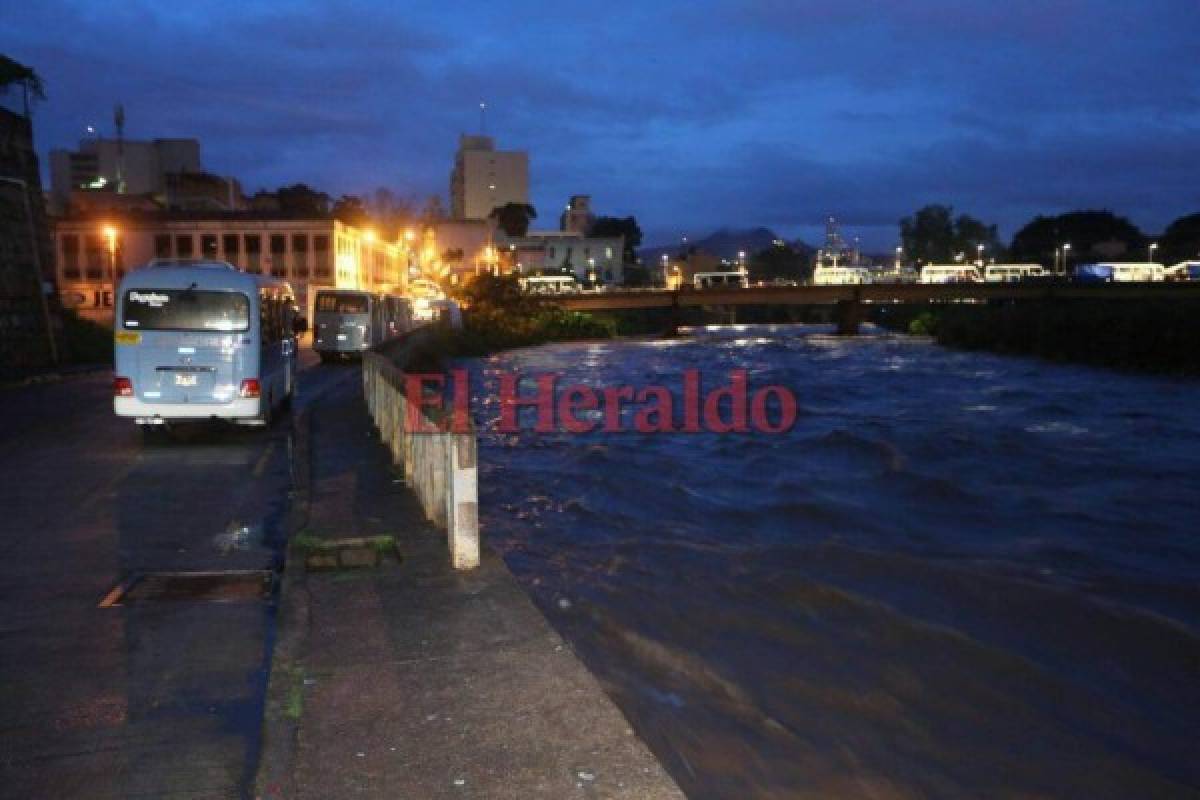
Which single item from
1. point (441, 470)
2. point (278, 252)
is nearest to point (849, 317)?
point (278, 252)

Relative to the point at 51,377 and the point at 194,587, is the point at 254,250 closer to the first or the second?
the point at 51,377

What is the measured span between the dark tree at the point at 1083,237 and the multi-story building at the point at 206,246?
108 metres

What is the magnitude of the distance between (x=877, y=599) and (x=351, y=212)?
279 ft

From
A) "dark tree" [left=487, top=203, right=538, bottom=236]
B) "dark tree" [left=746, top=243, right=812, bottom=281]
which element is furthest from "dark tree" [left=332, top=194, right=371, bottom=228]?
"dark tree" [left=746, top=243, right=812, bottom=281]

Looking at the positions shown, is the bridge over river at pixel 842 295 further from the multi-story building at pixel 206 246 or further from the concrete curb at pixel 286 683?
the concrete curb at pixel 286 683

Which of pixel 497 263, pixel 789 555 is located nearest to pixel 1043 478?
pixel 789 555

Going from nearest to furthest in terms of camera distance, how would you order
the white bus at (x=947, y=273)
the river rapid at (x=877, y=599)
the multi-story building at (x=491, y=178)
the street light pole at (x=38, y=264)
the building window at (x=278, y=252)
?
the river rapid at (x=877, y=599) < the street light pole at (x=38, y=264) < the building window at (x=278, y=252) < the white bus at (x=947, y=273) < the multi-story building at (x=491, y=178)

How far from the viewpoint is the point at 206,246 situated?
67438 mm

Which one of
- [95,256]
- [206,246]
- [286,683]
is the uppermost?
[206,246]

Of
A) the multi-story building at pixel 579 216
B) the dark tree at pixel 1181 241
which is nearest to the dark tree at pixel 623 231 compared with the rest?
the multi-story building at pixel 579 216

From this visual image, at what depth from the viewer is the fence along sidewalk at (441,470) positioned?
7.79 m

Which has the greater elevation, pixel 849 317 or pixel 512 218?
pixel 512 218

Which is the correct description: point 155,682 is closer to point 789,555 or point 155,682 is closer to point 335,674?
point 335,674

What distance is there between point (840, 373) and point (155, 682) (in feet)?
137
